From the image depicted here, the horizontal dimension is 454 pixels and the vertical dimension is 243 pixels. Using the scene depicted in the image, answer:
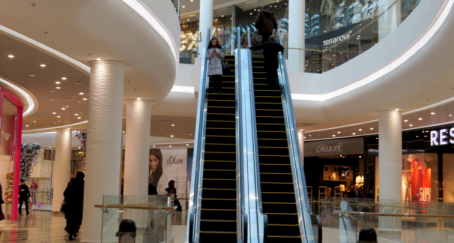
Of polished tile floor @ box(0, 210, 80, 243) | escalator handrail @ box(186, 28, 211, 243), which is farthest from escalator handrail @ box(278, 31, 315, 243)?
polished tile floor @ box(0, 210, 80, 243)

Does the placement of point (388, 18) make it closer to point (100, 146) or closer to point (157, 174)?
point (100, 146)

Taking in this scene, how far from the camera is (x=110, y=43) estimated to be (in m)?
8.80

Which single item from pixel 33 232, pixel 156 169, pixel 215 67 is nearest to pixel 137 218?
pixel 215 67

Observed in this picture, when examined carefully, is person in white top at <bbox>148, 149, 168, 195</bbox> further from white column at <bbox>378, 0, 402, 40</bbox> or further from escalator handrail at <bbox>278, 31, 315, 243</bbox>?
escalator handrail at <bbox>278, 31, 315, 243</bbox>

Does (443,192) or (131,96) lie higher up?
(131,96)

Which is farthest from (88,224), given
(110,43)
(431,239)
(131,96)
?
(431,239)

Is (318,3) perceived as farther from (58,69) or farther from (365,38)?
(58,69)

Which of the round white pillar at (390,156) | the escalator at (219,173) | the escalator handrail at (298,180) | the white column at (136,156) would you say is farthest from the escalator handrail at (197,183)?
the round white pillar at (390,156)

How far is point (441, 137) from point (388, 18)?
8111 mm

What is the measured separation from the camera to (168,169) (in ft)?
98.6

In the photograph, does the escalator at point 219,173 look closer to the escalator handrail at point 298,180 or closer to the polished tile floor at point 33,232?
the escalator handrail at point 298,180

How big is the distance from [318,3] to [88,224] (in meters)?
23.2

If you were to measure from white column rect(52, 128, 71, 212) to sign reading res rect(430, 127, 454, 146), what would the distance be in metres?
16.2

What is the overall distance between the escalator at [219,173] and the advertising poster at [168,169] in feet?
61.3
